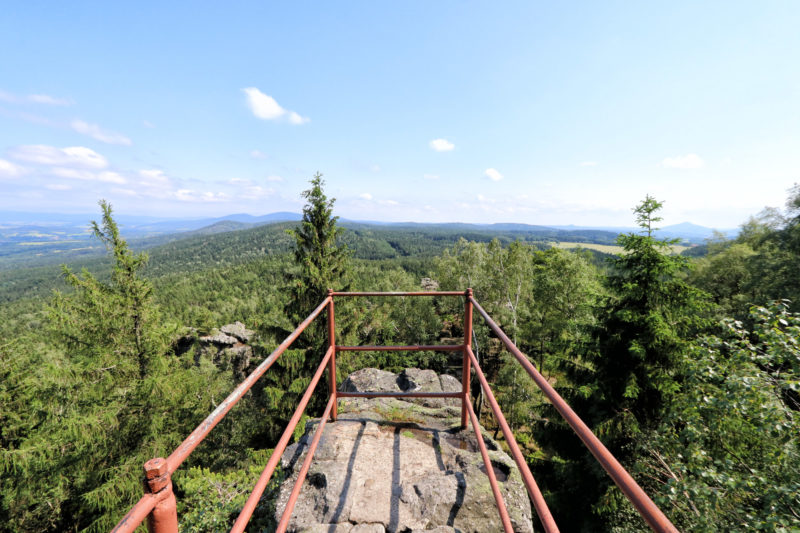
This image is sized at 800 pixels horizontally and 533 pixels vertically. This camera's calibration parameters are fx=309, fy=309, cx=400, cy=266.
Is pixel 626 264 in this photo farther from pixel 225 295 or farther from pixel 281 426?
pixel 225 295

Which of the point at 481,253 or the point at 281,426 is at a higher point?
the point at 481,253

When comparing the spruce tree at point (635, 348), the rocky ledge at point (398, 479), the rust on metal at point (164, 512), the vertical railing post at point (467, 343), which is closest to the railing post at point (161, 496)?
the rust on metal at point (164, 512)

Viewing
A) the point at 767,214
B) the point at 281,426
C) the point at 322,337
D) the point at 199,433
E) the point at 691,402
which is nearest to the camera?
the point at 199,433

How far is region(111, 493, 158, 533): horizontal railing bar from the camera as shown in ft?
2.56

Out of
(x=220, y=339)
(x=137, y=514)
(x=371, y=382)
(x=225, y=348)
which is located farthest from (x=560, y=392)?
(x=220, y=339)

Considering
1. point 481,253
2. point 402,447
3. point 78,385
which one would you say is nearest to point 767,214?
point 481,253

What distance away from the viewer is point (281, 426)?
48.9 feet

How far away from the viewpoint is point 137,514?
0.85 metres

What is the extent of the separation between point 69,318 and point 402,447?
12509 millimetres

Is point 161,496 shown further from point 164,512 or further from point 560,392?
point 560,392

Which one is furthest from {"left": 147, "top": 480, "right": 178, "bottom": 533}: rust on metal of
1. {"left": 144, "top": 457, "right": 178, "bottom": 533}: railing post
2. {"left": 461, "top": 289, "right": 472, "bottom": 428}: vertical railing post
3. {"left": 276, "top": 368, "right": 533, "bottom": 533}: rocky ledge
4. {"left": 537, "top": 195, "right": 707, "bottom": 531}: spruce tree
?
{"left": 537, "top": 195, "right": 707, "bottom": 531}: spruce tree

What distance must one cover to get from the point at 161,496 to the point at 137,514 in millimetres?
102

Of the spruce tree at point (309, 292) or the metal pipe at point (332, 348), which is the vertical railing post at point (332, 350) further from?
the spruce tree at point (309, 292)

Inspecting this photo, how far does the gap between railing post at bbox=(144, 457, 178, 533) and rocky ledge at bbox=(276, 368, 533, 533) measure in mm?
1897
